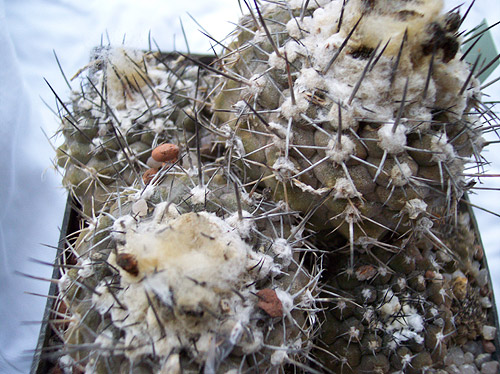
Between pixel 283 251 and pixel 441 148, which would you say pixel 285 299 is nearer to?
pixel 283 251

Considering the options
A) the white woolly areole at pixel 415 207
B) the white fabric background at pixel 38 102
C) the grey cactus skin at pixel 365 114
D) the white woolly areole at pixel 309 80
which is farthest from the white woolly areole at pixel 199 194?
the white fabric background at pixel 38 102

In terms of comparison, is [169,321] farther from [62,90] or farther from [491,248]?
[491,248]

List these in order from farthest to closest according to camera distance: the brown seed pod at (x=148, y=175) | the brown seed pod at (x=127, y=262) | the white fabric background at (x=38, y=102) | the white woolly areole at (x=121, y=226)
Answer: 1. the white fabric background at (x=38, y=102)
2. the brown seed pod at (x=148, y=175)
3. the white woolly areole at (x=121, y=226)
4. the brown seed pod at (x=127, y=262)

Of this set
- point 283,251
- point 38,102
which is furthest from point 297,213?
point 38,102

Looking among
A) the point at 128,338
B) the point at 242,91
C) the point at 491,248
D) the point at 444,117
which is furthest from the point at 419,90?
the point at 491,248

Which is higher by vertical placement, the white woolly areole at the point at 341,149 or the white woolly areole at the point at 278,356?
the white woolly areole at the point at 341,149

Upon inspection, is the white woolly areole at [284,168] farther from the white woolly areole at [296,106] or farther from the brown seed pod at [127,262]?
the brown seed pod at [127,262]
